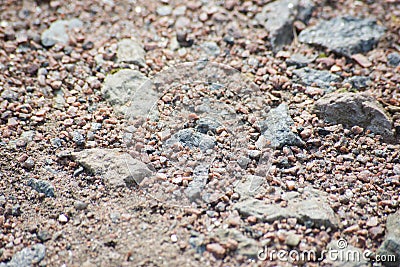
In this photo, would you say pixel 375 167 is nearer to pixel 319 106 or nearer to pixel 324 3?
pixel 319 106

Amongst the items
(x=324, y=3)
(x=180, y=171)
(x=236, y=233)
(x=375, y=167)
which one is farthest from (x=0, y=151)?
(x=324, y=3)

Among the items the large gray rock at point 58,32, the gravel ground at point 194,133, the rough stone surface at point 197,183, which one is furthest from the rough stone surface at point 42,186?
the large gray rock at point 58,32

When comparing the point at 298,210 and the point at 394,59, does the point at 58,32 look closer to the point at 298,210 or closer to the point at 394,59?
the point at 298,210

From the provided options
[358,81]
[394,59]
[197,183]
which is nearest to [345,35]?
[394,59]

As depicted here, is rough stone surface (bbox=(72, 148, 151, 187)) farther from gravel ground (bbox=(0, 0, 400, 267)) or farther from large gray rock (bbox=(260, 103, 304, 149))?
large gray rock (bbox=(260, 103, 304, 149))

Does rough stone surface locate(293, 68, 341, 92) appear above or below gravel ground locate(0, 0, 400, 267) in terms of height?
above

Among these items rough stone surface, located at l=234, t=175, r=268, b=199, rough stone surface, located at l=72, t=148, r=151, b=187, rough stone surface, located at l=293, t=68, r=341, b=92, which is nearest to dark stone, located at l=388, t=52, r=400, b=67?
rough stone surface, located at l=293, t=68, r=341, b=92
